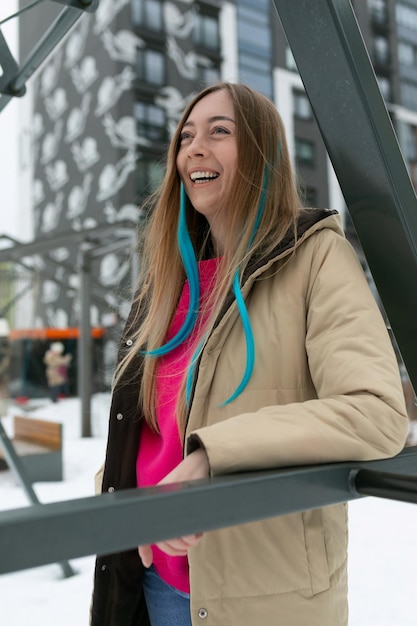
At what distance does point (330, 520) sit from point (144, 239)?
82 centimetres

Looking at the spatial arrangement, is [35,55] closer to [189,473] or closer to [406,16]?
[189,473]

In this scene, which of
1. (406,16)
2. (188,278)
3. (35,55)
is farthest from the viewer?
(406,16)

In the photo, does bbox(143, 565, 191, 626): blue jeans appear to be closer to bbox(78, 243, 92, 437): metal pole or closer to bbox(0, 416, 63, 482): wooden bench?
bbox(0, 416, 63, 482): wooden bench

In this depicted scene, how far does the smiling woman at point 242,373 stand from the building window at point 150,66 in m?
23.3

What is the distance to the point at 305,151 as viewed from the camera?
78.7 feet

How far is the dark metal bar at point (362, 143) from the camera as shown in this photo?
80cm

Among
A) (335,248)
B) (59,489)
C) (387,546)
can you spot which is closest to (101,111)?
(59,489)

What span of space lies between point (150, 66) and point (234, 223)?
2395 centimetres

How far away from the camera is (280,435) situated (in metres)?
0.70

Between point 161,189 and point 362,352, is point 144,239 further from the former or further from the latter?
point 362,352

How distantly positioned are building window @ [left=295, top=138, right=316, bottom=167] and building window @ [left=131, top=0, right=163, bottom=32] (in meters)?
6.91

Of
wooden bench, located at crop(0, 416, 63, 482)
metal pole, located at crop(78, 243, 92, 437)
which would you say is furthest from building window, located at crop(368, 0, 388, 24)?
wooden bench, located at crop(0, 416, 63, 482)

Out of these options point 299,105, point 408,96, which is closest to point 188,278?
point 299,105

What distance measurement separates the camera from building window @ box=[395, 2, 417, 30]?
84.3ft
